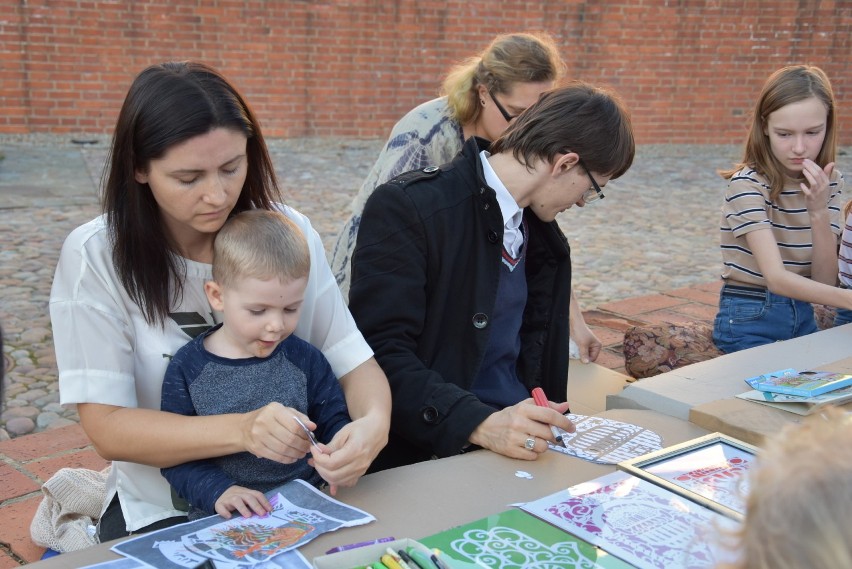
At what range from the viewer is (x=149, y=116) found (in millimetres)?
1788

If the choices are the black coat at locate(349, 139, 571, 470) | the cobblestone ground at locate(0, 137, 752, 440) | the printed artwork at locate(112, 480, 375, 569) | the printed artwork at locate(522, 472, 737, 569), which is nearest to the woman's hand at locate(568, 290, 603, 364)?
the black coat at locate(349, 139, 571, 470)

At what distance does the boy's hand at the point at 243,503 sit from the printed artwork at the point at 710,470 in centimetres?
75

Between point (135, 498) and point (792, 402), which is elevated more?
point (792, 402)

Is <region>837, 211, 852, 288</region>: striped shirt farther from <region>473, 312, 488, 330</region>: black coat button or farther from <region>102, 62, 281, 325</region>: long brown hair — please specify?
<region>102, 62, 281, 325</region>: long brown hair

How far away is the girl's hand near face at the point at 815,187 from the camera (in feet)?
10.5

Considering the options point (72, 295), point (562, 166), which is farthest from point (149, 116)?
point (562, 166)

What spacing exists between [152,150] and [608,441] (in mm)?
1141

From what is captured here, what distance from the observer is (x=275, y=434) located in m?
1.62

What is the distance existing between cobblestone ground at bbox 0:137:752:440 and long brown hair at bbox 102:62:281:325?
1538mm

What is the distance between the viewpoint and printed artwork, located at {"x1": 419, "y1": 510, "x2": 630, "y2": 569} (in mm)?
1390

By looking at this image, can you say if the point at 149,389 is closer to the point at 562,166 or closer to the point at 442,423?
the point at 442,423

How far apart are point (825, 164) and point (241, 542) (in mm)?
2856

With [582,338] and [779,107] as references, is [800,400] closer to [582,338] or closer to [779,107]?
[582,338]

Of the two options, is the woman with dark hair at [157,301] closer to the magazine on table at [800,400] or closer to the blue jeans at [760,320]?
the magazine on table at [800,400]
